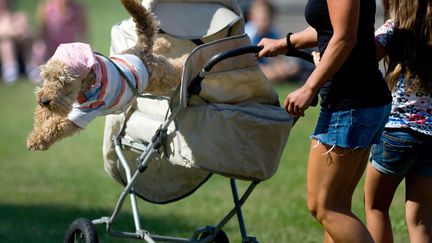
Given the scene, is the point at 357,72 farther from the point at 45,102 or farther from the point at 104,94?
the point at 45,102

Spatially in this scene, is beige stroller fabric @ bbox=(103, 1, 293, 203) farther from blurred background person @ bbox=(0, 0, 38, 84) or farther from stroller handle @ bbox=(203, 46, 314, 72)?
blurred background person @ bbox=(0, 0, 38, 84)

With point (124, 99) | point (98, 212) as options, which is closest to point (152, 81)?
point (124, 99)

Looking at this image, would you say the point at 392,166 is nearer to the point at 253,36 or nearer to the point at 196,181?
the point at 196,181

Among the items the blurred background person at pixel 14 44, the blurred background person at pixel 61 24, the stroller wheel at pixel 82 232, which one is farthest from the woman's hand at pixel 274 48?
the blurred background person at pixel 14 44

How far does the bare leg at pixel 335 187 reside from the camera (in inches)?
165

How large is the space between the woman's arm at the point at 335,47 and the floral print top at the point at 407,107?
2.09 ft

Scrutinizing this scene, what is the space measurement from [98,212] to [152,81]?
2.54m

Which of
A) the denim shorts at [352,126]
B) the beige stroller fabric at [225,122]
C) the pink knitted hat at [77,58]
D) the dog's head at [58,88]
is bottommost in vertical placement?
the beige stroller fabric at [225,122]

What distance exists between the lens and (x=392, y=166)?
182 inches

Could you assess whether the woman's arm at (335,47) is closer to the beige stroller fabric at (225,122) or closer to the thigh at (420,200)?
the beige stroller fabric at (225,122)

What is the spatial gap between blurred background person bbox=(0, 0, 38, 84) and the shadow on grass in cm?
1078

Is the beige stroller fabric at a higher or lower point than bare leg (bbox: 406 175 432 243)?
higher

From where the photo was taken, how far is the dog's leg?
→ 4.43 meters

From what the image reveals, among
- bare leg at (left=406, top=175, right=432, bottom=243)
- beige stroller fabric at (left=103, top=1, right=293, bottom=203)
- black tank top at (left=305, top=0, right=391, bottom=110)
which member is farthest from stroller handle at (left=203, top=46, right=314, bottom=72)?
bare leg at (left=406, top=175, right=432, bottom=243)
